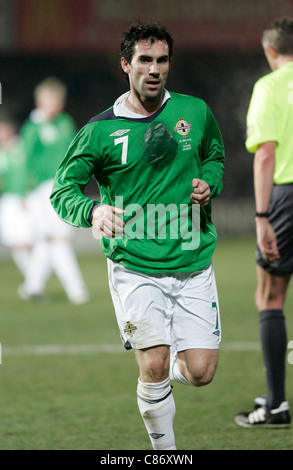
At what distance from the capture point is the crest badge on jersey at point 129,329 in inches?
155

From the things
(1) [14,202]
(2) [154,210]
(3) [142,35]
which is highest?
(3) [142,35]

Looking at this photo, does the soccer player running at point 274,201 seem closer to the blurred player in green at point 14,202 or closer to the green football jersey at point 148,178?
the green football jersey at point 148,178

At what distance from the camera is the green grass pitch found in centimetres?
463

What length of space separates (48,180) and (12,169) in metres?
2.42

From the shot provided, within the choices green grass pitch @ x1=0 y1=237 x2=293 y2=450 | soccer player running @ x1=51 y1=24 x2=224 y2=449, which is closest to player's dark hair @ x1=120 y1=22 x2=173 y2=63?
soccer player running @ x1=51 y1=24 x2=224 y2=449

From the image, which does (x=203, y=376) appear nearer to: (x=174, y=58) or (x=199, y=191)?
(x=199, y=191)

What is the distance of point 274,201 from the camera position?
16.1 feet

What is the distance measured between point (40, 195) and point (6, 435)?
563 cm

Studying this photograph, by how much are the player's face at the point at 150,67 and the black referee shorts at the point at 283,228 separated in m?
1.27

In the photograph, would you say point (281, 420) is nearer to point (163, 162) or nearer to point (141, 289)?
point (141, 289)

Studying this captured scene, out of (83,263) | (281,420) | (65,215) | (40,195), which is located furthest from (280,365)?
(83,263)

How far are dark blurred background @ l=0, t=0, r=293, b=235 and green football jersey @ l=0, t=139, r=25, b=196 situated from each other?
365 cm

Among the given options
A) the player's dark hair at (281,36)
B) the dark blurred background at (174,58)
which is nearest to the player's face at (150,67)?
the player's dark hair at (281,36)

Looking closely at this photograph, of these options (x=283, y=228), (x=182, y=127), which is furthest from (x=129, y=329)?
(x=283, y=228)
